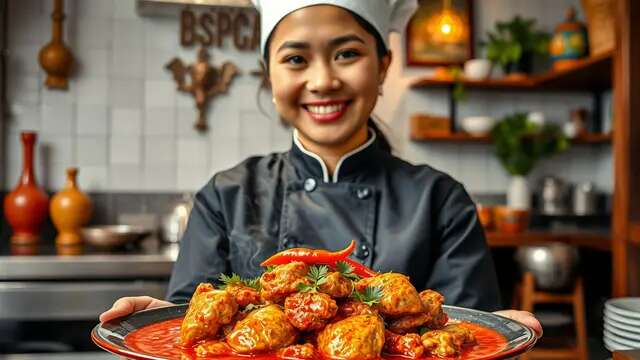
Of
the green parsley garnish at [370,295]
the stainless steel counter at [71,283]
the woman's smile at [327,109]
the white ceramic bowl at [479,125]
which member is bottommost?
the stainless steel counter at [71,283]

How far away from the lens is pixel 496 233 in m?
3.63

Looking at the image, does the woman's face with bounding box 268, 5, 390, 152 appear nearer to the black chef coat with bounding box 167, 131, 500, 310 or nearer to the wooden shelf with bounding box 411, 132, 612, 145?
the black chef coat with bounding box 167, 131, 500, 310

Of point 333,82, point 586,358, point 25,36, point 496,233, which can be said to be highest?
point 25,36

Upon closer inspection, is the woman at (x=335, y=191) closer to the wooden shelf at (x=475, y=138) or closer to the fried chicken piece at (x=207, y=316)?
the fried chicken piece at (x=207, y=316)

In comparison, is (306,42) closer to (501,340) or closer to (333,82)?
(333,82)

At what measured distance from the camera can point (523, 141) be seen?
4121 millimetres

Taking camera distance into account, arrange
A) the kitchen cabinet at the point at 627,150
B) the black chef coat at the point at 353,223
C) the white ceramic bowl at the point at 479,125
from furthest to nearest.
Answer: the white ceramic bowl at the point at 479,125, the kitchen cabinet at the point at 627,150, the black chef coat at the point at 353,223

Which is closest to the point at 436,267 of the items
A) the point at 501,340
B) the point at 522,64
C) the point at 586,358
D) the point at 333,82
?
the point at 333,82

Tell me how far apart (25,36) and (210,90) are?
42.4 inches

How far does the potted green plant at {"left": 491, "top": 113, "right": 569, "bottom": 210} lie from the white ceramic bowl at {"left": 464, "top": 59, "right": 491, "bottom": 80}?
1.04 ft

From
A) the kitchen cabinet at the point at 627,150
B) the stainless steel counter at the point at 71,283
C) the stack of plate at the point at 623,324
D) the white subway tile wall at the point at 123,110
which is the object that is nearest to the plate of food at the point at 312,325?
the stack of plate at the point at 623,324

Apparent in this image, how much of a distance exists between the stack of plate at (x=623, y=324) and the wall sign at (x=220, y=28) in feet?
8.67

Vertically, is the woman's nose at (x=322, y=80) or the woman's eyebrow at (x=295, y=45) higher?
the woman's eyebrow at (x=295, y=45)

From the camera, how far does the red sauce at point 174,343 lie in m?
0.75
